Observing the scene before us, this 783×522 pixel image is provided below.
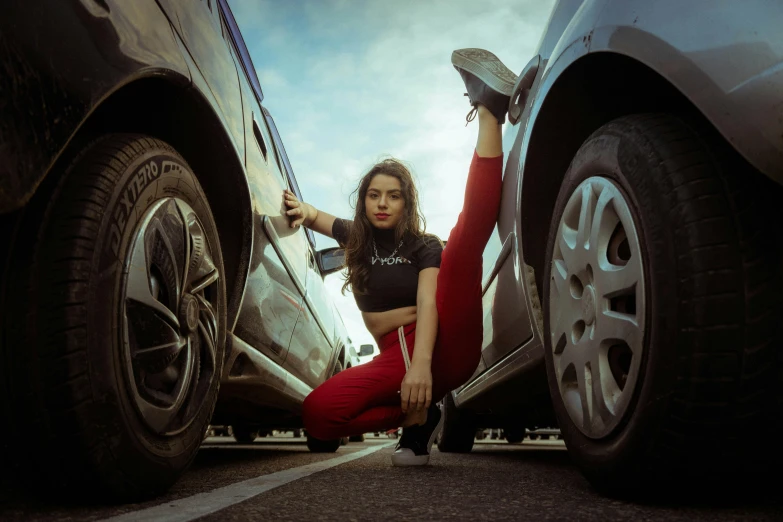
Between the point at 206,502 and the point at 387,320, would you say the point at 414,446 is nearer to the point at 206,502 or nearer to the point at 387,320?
the point at 387,320

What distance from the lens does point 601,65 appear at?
160 centimetres

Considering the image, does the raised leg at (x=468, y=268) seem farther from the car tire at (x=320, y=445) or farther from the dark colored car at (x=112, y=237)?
the car tire at (x=320, y=445)

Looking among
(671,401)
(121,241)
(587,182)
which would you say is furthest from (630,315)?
(121,241)

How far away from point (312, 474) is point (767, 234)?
5.55 feet

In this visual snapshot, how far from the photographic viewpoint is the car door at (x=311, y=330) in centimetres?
298

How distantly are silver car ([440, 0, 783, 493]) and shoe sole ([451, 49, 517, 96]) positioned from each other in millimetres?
520

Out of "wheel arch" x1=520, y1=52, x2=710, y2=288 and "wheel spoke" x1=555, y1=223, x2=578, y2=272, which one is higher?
"wheel arch" x1=520, y1=52, x2=710, y2=288

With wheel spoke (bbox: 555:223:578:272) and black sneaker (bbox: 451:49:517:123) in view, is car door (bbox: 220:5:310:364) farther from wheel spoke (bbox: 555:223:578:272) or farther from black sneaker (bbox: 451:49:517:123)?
wheel spoke (bbox: 555:223:578:272)

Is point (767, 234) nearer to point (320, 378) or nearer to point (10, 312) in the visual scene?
point (10, 312)

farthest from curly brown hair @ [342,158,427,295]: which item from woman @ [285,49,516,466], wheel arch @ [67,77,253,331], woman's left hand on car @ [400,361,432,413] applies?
wheel arch @ [67,77,253,331]

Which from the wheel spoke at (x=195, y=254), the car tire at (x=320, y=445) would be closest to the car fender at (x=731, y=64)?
the wheel spoke at (x=195, y=254)

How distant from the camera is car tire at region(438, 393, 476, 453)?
4.06 meters

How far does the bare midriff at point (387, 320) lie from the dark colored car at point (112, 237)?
821mm

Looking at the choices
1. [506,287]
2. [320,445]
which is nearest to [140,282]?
[506,287]
